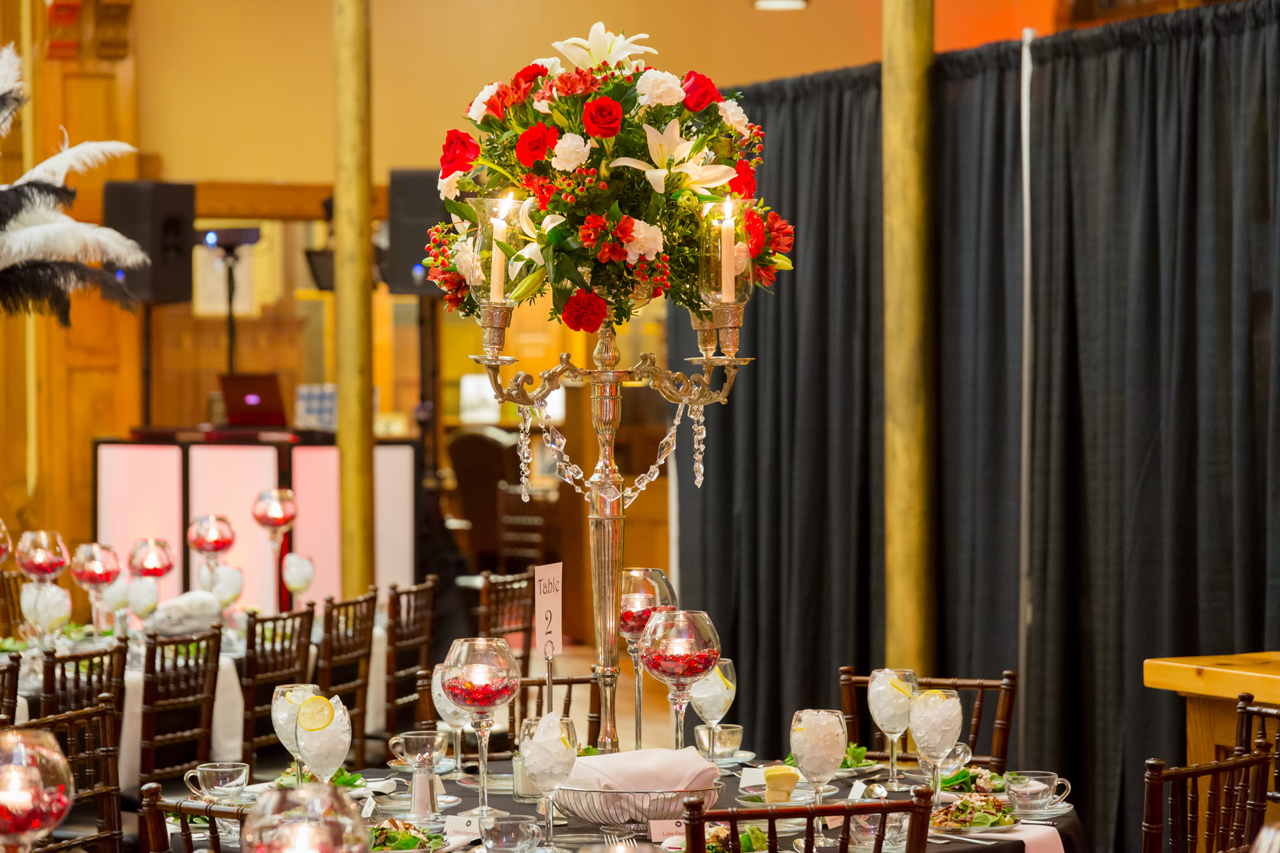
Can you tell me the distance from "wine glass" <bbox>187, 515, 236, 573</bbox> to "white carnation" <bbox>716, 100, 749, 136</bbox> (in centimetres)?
265

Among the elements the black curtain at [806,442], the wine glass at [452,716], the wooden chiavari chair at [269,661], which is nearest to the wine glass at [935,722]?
the wine glass at [452,716]

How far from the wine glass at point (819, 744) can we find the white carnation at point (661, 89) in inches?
39.0

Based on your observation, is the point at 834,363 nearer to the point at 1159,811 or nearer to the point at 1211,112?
the point at 1211,112

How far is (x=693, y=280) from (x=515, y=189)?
34 centimetres

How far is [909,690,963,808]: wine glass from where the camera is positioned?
2.26m

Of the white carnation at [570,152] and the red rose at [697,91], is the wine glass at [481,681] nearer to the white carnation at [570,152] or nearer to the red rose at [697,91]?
the white carnation at [570,152]

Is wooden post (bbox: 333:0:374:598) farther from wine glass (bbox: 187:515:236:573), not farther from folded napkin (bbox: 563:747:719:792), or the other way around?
folded napkin (bbox: 563:747:719:792)

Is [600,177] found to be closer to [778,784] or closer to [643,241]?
[643,241]

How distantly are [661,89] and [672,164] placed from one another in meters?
0.12

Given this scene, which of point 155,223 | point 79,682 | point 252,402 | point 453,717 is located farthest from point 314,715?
point 155,223

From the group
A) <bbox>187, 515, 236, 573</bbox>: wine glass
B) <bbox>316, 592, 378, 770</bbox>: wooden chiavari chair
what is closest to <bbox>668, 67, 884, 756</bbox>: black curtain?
<bbox>316, 592, 378, 770</bbox>: wooden chiavari chair

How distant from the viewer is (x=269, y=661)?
12.5 feet

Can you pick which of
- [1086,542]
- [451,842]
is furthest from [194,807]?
[1086,542]

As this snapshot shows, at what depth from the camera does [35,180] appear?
4.55m
